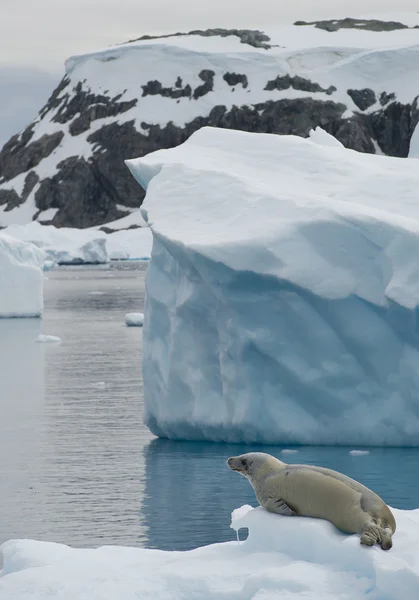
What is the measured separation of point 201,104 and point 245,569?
391 ft

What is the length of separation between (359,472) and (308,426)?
55.9 inches

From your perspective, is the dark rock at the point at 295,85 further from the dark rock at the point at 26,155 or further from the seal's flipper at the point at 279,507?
the seal's flipper at the point at 279,507

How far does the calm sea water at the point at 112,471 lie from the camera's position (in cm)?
1059

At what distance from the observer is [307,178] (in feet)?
51.9

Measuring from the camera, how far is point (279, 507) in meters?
7.64

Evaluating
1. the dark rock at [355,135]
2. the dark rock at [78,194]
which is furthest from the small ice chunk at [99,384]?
the dark rock at [78,194]

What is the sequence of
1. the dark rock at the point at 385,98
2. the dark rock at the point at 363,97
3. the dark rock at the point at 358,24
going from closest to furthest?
the dark rock at the point at 385,98 → the dark rock at the point at 363,97 → the dark rock at the point at 358,24

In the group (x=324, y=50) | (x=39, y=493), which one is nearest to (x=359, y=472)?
(x=39, y=493)

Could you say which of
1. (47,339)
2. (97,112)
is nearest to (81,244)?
(97,112)

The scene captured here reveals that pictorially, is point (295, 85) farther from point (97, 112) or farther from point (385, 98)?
point (97, 112)

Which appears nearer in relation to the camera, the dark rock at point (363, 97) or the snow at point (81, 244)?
the snow at point (81, 244)

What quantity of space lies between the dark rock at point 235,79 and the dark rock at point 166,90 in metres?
4.06

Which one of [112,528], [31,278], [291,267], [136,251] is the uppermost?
[291,267]

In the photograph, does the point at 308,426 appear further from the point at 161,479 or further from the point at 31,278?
the point at 31,278
